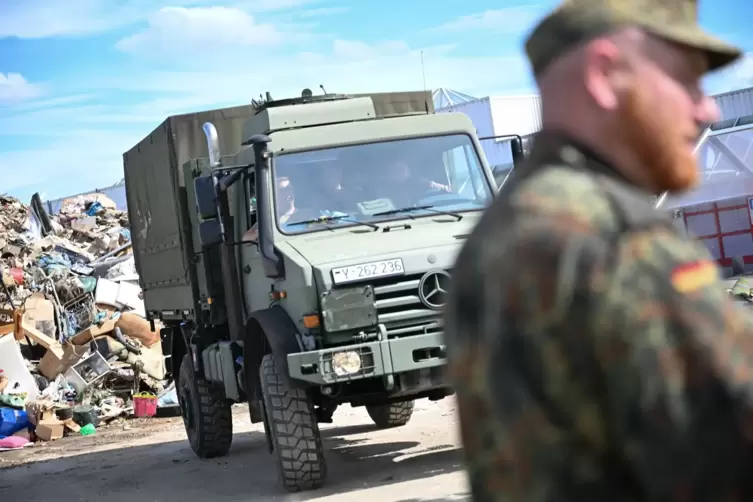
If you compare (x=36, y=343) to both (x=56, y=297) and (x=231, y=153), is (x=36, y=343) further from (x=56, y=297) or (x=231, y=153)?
(x=231, y=153)

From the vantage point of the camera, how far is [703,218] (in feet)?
78.5

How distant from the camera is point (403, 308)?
8.05m

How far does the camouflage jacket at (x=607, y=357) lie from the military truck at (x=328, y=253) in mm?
6267

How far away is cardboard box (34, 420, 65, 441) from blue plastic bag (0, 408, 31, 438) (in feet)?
0.83

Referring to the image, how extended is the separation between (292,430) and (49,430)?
311 inches

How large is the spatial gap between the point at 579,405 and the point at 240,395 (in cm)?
836

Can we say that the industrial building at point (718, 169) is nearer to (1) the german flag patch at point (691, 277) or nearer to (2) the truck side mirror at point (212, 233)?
(2) the truck side mirror at point (212, 233)

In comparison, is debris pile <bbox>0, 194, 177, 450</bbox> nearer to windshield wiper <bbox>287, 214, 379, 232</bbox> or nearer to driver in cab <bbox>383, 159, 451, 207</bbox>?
windshield wiper <bbox>287, 214, 379, 232</bbox>

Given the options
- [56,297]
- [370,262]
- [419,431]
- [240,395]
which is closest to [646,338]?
[370,262]

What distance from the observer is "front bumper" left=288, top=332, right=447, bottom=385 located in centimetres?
773

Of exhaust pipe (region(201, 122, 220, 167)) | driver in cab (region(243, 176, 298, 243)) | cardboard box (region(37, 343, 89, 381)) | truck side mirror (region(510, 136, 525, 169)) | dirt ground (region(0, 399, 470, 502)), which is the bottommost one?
dirt ground (region(0, 399, 470, 502))

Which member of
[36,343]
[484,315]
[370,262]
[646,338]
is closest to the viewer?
[646,338]

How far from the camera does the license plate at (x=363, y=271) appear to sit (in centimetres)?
793

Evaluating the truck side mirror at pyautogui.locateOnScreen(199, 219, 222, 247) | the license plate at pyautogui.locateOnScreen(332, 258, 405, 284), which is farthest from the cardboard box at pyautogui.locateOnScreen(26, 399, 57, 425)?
the license plate at pyautogui.locateOnScreen(332, 258, 405, 284)
